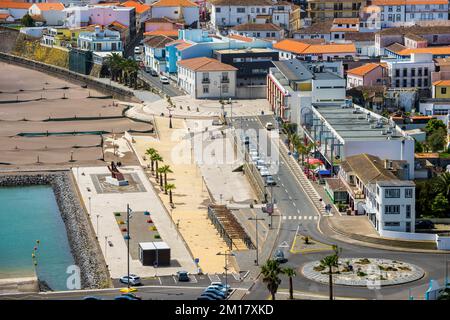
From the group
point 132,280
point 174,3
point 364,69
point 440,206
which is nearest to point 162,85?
point 364,69

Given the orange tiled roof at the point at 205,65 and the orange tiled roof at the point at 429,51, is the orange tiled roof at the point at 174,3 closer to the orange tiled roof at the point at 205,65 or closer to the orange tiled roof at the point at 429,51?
the orange tiled roof at the point at 205,65

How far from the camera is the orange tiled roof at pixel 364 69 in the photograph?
62594 millimetres

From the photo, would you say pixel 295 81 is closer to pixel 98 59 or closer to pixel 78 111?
pixel 78 111

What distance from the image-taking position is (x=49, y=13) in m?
92.2

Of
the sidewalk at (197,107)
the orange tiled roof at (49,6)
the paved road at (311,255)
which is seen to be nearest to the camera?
the paved road at (311,255)

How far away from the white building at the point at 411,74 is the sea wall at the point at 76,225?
2351 centimetres

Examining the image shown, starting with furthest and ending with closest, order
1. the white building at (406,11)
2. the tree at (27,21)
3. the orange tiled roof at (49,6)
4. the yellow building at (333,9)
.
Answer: the orange tiled roof at (49,6)
the tree at (27,21)
the yellow building at (333,9)
the white building at (406,11)

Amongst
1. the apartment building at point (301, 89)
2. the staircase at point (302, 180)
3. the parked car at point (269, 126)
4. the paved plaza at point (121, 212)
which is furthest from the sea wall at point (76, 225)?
the apartment building at point (301, 89)

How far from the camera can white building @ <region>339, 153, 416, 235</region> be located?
1309 inches

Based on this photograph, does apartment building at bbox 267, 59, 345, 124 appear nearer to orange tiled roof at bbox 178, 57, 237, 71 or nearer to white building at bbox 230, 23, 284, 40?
orange tiled roof at bbox 178, 57, 237, 71

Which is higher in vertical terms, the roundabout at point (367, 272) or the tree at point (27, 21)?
the tree at point (27, 21)

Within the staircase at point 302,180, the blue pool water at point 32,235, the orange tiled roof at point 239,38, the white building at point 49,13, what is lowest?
the blue pool water at point 32,235
